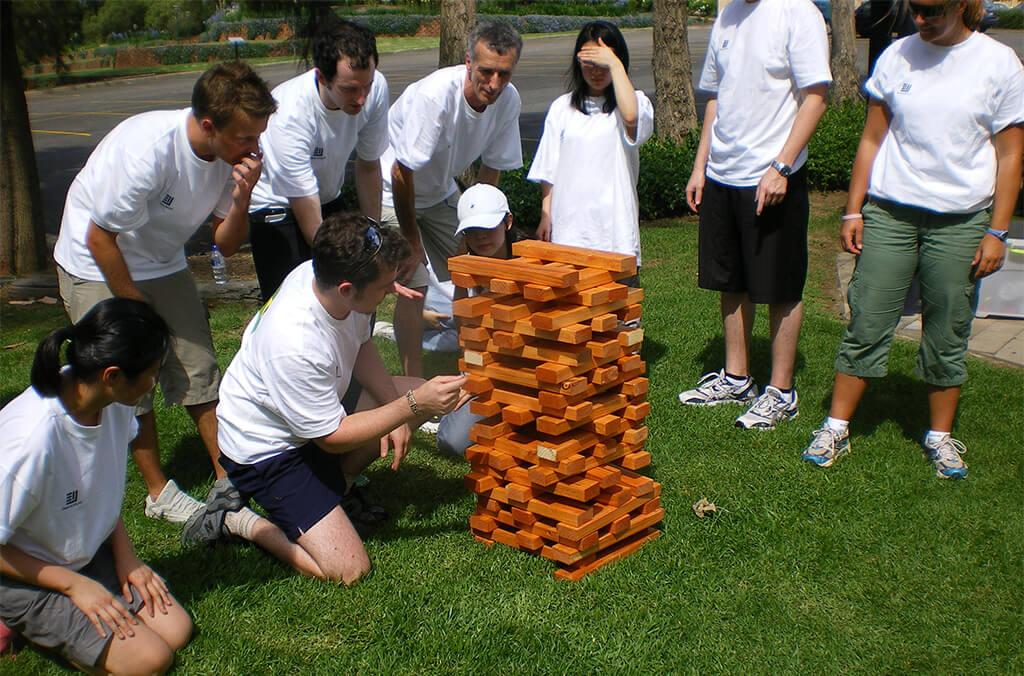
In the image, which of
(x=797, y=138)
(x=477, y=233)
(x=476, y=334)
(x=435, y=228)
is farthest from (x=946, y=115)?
(x=435, y=228)

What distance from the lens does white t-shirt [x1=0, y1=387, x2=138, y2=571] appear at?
9.69 ft

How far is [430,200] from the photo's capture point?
558 cm

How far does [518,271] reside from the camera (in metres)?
3.75

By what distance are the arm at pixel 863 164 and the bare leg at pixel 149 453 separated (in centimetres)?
330

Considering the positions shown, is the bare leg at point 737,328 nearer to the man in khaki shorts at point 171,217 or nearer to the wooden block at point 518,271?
the wooden block at point 518,271

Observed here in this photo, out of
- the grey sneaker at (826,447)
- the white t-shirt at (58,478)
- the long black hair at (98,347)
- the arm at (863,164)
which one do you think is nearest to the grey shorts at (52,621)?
the white t-shirt at (58,478)

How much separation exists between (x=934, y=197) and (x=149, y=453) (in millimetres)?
3619

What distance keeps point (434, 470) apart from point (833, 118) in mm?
9200

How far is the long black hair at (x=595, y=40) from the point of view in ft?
17.5

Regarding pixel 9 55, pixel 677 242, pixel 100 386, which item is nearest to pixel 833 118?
pixel 677 242

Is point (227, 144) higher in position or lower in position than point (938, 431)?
higher

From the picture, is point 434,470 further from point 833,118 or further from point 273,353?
point 833,118

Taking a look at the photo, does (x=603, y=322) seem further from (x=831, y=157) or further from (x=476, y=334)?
(x=831, y=157)

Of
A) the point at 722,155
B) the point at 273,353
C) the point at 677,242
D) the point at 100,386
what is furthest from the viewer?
the point at 677,242
